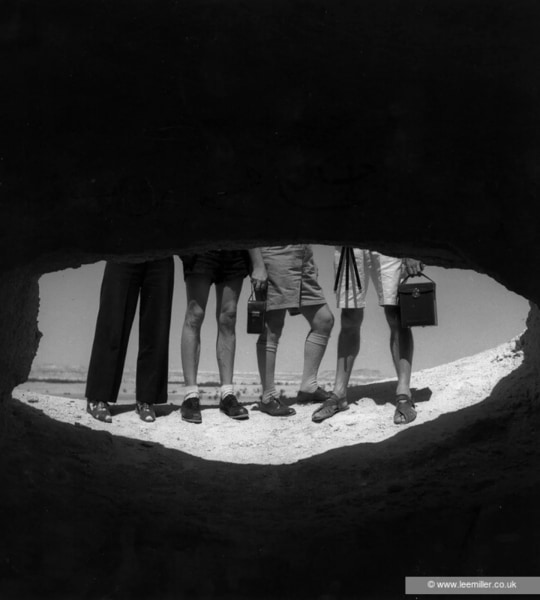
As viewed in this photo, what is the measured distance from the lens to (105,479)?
3.04m

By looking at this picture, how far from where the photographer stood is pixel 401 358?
467cm

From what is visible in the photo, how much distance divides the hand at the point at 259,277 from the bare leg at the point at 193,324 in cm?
32

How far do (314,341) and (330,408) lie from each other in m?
0.51

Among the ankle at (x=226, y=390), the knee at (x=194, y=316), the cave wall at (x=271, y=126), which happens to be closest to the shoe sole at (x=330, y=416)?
the ankle at (x=226, y=390)

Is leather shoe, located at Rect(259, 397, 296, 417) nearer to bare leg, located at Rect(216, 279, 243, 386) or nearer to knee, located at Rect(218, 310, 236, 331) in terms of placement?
bare leg, located at Rect(216, 279, 243, 386)

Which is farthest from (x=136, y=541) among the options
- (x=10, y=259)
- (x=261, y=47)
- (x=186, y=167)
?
(x=261, y=47)

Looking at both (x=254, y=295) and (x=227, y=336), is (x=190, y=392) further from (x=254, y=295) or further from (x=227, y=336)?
(x=254, y=295)

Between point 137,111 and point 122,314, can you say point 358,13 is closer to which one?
point 137,111

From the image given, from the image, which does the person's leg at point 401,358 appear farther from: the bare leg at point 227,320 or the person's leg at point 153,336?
the person's leg at point 153,336

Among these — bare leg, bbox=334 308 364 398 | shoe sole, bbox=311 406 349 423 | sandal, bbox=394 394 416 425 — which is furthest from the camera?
bare leg, bbox=334 308 364 398

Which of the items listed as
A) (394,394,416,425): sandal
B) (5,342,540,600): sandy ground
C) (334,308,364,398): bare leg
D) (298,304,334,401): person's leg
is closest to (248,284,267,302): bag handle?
(298,304,334,401): person's leg

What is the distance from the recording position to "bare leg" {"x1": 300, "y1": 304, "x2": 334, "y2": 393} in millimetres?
5055

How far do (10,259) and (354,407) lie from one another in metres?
2.67

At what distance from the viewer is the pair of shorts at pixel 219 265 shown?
469cm
